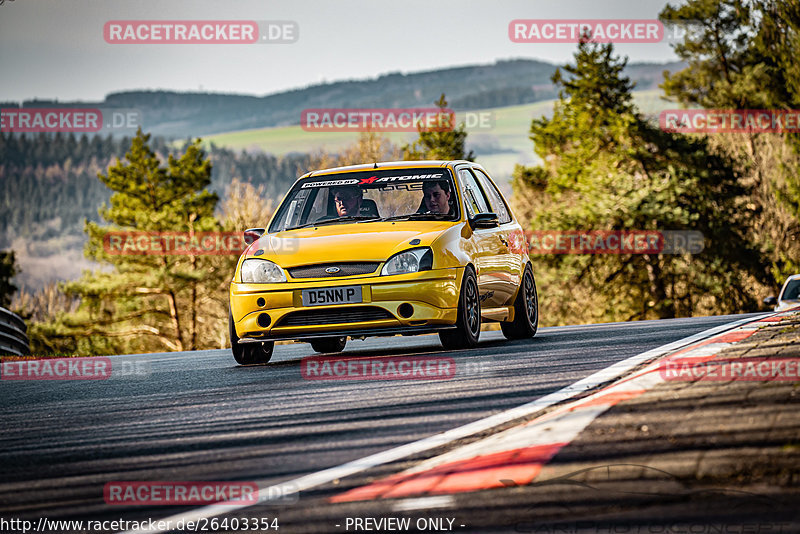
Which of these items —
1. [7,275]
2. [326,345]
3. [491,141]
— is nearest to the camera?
[326,345]

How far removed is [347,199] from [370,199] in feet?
0.90

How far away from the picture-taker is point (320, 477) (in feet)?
13.9

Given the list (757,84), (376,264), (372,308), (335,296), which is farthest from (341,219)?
(757,84)

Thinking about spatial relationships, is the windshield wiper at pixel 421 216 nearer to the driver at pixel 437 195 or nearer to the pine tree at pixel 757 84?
the driver at pixel 437 195

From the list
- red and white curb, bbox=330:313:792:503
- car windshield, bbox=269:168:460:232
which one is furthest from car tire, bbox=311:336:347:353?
red and white curb, bbox=330:313:792:503

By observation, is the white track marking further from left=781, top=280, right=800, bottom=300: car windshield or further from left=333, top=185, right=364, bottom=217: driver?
left=781, top=280, right=800, bottom=300: car windshield

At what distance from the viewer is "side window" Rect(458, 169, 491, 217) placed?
1090cm

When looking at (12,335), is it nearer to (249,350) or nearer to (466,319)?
(249,350)

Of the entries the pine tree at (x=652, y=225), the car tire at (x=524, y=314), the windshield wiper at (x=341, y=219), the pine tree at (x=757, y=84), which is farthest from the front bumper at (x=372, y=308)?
the pine tree at (x=757, y=84)

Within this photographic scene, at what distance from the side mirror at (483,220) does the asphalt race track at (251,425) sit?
149 centimetres

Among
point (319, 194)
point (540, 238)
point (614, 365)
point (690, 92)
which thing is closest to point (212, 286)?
point (540, 238)

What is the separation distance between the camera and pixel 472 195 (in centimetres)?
1123

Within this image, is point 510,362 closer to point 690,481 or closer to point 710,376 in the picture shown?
point 710,376

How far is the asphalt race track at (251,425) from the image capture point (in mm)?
4086
